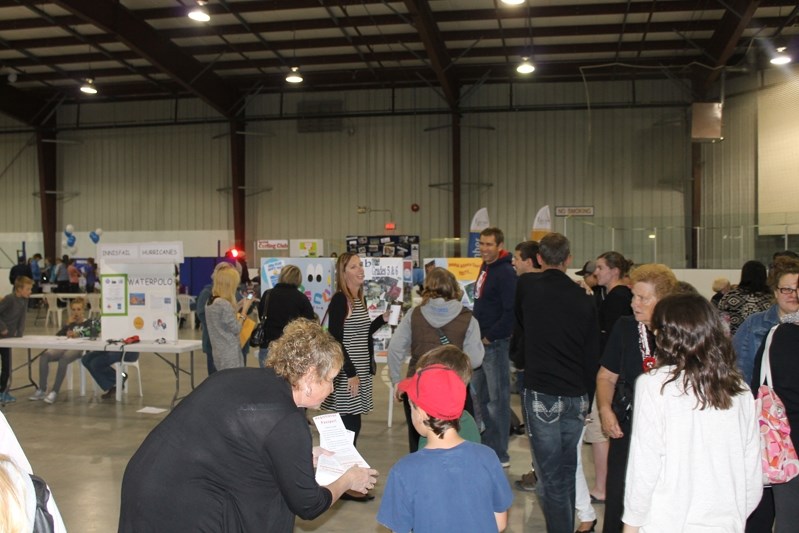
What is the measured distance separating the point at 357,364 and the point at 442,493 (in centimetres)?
248

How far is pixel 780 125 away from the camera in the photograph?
1271cm

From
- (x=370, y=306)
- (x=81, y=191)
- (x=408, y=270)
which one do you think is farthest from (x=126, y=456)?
(x=81, y=191)

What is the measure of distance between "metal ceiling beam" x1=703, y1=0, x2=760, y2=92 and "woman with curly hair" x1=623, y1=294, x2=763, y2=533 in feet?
36.0

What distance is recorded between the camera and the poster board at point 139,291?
22.7 ft

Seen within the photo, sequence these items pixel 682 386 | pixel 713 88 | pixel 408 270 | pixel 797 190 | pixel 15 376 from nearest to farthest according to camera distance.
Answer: pixel 682 386, pixel 408 270, pixel 15 376, pixel 797 190, pixel 713 88

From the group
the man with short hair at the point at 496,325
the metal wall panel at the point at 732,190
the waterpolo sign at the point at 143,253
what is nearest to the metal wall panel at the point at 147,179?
the waterpolo sign at the point at 143,253

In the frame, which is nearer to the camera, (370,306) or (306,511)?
(306,511)

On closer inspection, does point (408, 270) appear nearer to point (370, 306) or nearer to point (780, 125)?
point (370, 306)

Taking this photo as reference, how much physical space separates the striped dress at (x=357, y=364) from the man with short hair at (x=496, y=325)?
0.82 m

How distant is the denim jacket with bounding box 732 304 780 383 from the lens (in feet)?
9.52

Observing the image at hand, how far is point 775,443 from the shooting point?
2416 millimetres

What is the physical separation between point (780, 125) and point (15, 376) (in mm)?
13111

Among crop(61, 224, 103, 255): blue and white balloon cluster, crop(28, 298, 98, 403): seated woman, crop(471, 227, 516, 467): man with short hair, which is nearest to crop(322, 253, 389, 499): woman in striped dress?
crop(471, 227, 516, 467): man with short hair

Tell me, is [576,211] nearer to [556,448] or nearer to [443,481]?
[556,448]
